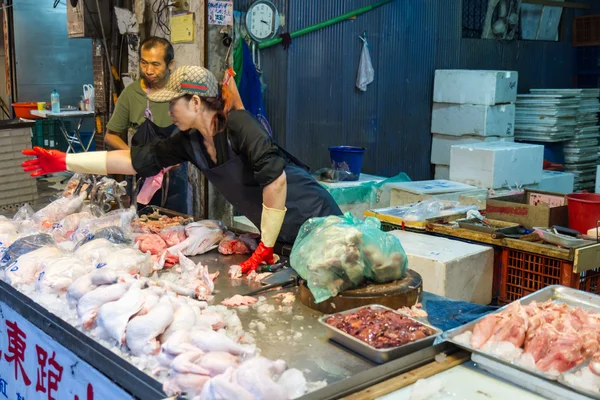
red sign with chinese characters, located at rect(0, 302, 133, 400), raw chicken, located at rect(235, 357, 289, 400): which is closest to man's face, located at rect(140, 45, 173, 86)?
red sign with chinese characters, located at rect(0, 302, 133, 400)

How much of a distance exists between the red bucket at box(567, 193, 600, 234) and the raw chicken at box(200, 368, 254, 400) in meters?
3.13

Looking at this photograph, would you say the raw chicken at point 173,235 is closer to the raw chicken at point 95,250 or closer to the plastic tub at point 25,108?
the raw chicken at point 95,250

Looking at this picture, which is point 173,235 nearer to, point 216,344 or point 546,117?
point 216,344

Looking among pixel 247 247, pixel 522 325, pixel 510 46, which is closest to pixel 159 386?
pixel 522 325

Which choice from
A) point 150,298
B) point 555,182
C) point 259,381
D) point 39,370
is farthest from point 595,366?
point 555,182

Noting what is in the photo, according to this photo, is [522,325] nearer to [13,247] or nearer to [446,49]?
[13,247]

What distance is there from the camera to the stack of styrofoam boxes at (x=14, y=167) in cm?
624

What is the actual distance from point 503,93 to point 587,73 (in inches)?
174

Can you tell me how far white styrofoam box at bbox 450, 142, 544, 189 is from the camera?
21.8 feet

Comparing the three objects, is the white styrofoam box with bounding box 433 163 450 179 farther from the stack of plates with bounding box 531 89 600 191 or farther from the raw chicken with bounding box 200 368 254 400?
the raw chicken with bounding box 200 368 254 400

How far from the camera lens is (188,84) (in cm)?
311

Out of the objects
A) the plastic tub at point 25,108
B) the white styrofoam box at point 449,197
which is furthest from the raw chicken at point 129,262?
the plastic tub at point 25,108

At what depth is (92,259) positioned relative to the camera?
298cm

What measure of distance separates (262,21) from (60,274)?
5082 mm
